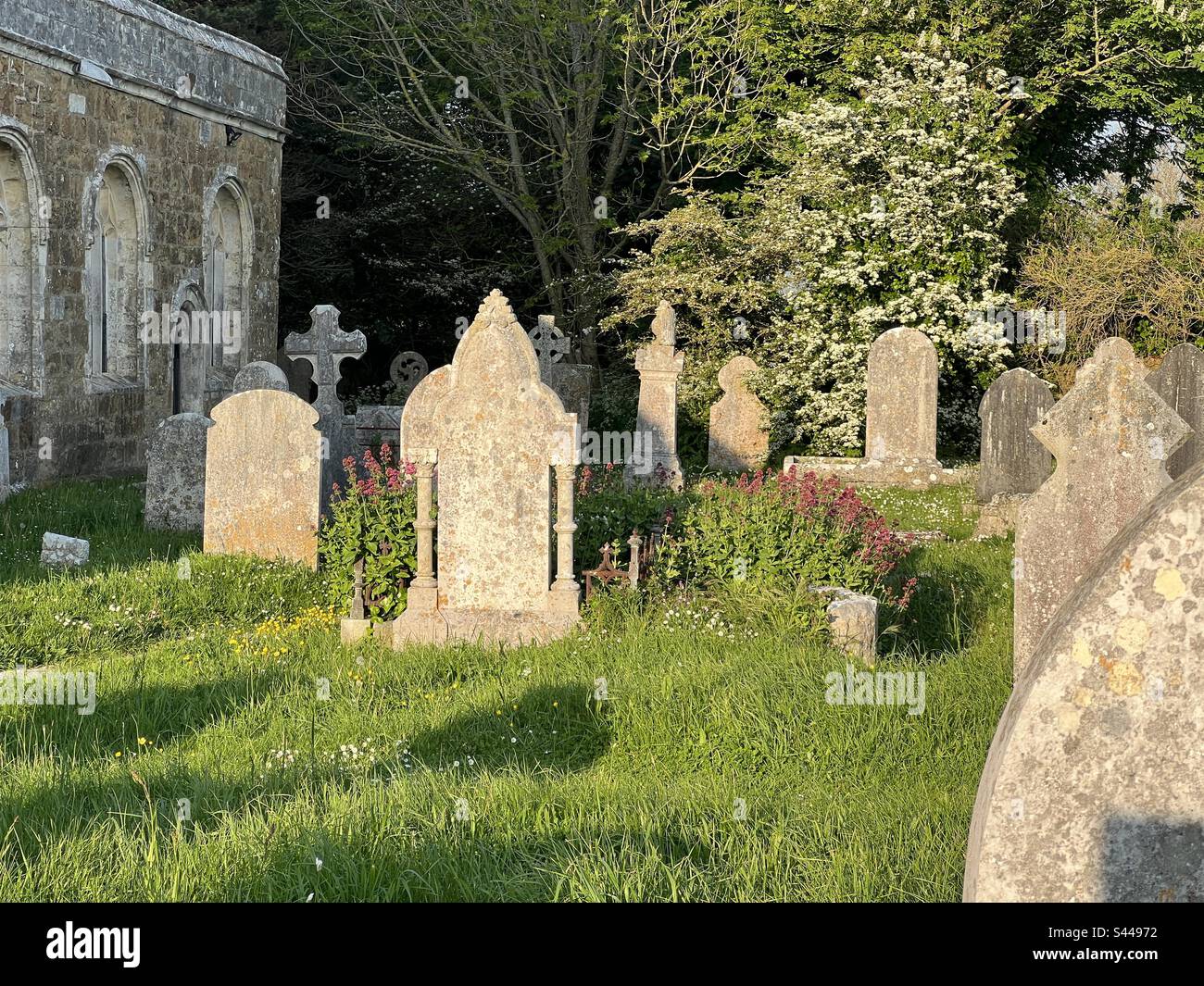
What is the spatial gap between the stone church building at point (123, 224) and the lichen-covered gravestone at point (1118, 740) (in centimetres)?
1250

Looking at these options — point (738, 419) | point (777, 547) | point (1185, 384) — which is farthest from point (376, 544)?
point (738, 419)

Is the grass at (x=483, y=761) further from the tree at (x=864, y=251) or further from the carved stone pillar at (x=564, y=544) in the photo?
the tree at (x=864, y=251)

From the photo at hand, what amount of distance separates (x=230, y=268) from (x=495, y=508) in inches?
548

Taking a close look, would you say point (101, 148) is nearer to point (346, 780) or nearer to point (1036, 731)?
point (346, 780)

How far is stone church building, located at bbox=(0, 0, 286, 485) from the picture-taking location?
50.5 feet

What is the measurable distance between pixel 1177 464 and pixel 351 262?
17329mm

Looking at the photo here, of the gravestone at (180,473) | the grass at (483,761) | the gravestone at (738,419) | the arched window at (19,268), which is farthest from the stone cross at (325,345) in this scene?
the grass at (483,761)

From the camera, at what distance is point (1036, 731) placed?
2.46 metres

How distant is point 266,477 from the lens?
10508 mm

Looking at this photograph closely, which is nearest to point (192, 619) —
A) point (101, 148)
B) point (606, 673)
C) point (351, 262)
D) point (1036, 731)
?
point (606, 673)

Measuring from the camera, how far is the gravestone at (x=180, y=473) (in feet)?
39.9

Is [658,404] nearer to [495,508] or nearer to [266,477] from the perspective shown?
[266,477]

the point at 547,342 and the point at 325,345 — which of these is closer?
the point at 325,345

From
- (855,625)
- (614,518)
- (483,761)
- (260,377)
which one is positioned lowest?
(483,761)
